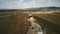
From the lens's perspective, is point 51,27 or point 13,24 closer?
point 51,27

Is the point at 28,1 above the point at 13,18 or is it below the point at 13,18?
above

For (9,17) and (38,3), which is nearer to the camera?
(9,17)

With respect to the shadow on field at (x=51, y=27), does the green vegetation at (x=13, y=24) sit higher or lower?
lower

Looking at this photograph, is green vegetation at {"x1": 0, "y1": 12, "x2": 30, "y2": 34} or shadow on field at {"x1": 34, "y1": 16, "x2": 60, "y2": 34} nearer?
shadow on field at {"x1": 34, "y1": 16, "x2": 60, "y2": 34}

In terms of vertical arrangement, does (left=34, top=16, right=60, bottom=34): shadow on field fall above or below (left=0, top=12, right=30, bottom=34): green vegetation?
above

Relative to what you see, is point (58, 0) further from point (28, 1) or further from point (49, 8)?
point (28, 1)

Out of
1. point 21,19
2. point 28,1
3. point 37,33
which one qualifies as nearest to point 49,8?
point 28,1

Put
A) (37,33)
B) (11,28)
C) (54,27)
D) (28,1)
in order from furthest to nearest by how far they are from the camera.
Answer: (28,1)
(11,28)
(37,33)
(54,27)

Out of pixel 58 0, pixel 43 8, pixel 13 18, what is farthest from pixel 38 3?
pixel 13 18

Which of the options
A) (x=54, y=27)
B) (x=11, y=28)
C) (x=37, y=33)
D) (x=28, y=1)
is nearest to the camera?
(x=54, y=27)

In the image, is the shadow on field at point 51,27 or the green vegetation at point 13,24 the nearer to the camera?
the shadow on field at point 51,27
